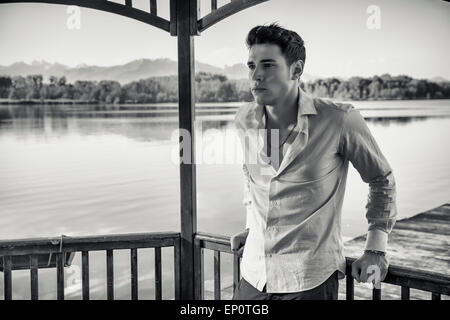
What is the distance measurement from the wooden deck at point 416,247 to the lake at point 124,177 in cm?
612

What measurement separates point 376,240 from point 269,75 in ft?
2.04

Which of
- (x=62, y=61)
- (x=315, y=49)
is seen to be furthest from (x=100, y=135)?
(x=315, y=49)

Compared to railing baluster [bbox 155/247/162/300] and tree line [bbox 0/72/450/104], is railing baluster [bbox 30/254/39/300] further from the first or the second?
tree line [bbox 0/72/450/104]

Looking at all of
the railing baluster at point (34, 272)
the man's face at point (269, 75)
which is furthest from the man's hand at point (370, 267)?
the railing baluster at point (34, 272)

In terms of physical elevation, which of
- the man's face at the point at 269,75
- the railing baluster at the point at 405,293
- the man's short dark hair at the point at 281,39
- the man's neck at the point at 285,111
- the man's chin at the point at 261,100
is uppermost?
the man's short dark hair at the point at 281,39

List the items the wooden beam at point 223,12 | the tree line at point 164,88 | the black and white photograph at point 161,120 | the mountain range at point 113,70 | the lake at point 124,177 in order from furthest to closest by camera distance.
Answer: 1. the tree line at point 164,88
2. the mountain range at point 113,70
3. the lake at point 124,177
4. the black and white photograph at point 161,120
5. the wooden beam at point 223,12

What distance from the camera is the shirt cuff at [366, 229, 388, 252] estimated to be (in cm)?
162

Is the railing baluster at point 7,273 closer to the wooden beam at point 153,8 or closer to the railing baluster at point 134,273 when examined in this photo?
the railing baluster at point 134,273

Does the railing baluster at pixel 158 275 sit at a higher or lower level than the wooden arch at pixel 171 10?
lower

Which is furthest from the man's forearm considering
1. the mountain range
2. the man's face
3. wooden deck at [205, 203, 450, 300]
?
the mountain range

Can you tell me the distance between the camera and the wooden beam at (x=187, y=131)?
2.55m

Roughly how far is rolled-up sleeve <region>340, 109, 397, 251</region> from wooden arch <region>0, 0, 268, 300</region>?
1.15 m

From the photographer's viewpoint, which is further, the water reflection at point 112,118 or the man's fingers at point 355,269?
the water reflection at point 112,118

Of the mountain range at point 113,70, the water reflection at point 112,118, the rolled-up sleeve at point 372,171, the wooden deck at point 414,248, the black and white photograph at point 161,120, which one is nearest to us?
the rolled-up sleeve at point 372,171
